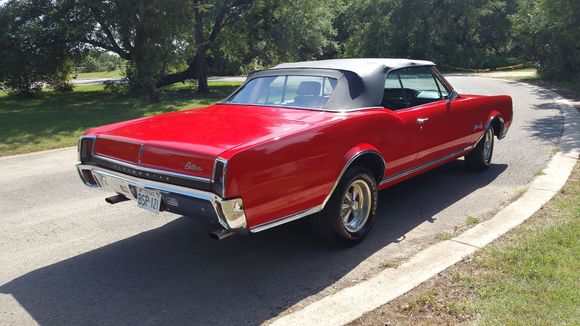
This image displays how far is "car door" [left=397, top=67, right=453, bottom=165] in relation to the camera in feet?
16.6

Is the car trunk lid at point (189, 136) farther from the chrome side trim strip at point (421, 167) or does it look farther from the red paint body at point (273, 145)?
the chrome side trim strip at point (421, 167)

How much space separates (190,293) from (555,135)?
8.01 m

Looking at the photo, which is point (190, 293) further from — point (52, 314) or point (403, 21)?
point (403, 21)

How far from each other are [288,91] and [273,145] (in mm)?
1450

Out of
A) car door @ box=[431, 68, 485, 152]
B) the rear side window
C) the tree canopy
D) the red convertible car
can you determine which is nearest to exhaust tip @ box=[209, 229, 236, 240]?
the red convertible car

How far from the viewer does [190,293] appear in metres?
3.53

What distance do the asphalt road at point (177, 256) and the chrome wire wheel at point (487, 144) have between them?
0.90 ft

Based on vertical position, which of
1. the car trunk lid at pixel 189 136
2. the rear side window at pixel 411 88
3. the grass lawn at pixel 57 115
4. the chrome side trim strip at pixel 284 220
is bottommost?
the grass lawn at pixel 57 115

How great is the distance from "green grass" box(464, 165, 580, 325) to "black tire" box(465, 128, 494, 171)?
1881 mm

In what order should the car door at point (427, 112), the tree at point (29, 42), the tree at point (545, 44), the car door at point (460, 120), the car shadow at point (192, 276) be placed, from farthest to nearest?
the tree at point (545, 44)
the tree at point (29, 42)
the car door at point (460, 120)
the car door at point (427, 112)
the car shadow at point (192, 276)

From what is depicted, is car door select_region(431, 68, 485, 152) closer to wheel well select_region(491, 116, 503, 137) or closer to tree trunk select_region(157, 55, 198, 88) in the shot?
wheel well select_region(491, 116, 503, 137)

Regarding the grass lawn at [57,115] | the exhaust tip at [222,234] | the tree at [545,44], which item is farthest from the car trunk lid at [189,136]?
the tree at [545,44]

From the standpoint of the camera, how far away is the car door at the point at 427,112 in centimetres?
506

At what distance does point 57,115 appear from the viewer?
47.0 ft
